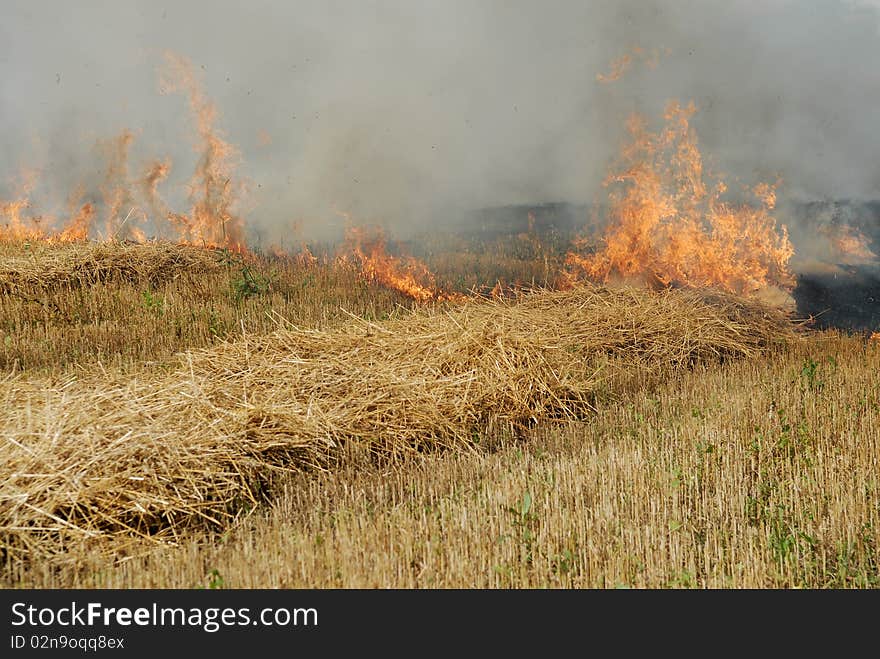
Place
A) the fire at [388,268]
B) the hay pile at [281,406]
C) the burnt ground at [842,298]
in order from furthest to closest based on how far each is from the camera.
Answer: the fire at [388,268] → the burnt ground at [842,298] → the hay pile at [281,406]

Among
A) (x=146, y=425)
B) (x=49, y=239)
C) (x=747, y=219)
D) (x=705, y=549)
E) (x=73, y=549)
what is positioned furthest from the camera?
(x=49, y=239)

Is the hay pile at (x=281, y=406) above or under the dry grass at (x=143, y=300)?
under

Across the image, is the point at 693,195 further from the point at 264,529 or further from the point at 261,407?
the point at 264,529

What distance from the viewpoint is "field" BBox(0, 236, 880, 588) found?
3936 mm

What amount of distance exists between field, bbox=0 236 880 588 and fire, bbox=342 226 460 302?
4560 millimetres

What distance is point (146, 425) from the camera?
539 cm

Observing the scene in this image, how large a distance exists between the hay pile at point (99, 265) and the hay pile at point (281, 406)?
5.09 meters

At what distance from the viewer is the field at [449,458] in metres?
3.94

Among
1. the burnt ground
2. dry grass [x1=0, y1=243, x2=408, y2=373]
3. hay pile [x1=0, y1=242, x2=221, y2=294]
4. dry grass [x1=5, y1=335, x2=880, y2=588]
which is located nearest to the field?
dry grass [x1=5, y1=335, x2=880, y2=588]

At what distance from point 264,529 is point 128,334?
6738mm

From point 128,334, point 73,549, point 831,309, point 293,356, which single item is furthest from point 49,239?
point 831,309

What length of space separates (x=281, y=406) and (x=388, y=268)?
30.6 ft

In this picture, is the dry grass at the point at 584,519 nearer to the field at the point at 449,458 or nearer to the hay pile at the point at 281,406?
the field at the point at 449,458

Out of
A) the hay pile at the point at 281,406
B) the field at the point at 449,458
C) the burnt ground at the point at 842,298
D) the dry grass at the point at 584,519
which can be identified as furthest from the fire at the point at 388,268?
the dry grass at the point at 584,519
